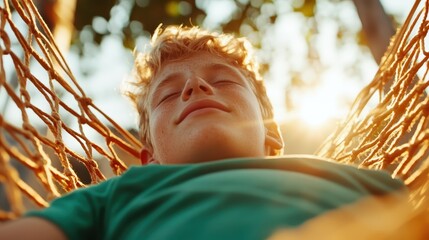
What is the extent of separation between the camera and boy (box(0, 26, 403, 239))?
56 centimetres

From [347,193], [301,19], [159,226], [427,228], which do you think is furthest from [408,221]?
[301,19]

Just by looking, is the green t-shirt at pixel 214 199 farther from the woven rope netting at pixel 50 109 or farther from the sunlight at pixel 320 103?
the sunlight at pixel 320 103

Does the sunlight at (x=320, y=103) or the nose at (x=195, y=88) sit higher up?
the sunlight at (x=320, y=103)

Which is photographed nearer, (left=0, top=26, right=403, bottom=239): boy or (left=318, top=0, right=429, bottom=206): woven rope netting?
(left=0, top=26, right=403, bottom=239): boy

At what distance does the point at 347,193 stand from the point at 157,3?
2222 mm

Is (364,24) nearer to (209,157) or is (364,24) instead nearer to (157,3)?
(209,157)

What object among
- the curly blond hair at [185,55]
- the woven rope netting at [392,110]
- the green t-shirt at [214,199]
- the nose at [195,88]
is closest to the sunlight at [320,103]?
the woven rope netting at [392,110]

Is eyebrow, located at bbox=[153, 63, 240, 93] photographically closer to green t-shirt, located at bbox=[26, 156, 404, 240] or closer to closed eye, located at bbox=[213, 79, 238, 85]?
closed eye, located at bbox=[213, 79, 238, 85]

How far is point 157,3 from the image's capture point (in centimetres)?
272

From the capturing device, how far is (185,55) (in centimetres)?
103

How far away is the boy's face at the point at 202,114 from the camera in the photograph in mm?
800

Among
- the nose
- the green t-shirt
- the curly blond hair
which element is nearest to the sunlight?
the curly blond hair

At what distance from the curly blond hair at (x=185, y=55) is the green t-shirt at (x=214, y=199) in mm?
339

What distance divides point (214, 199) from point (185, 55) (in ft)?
1.59
